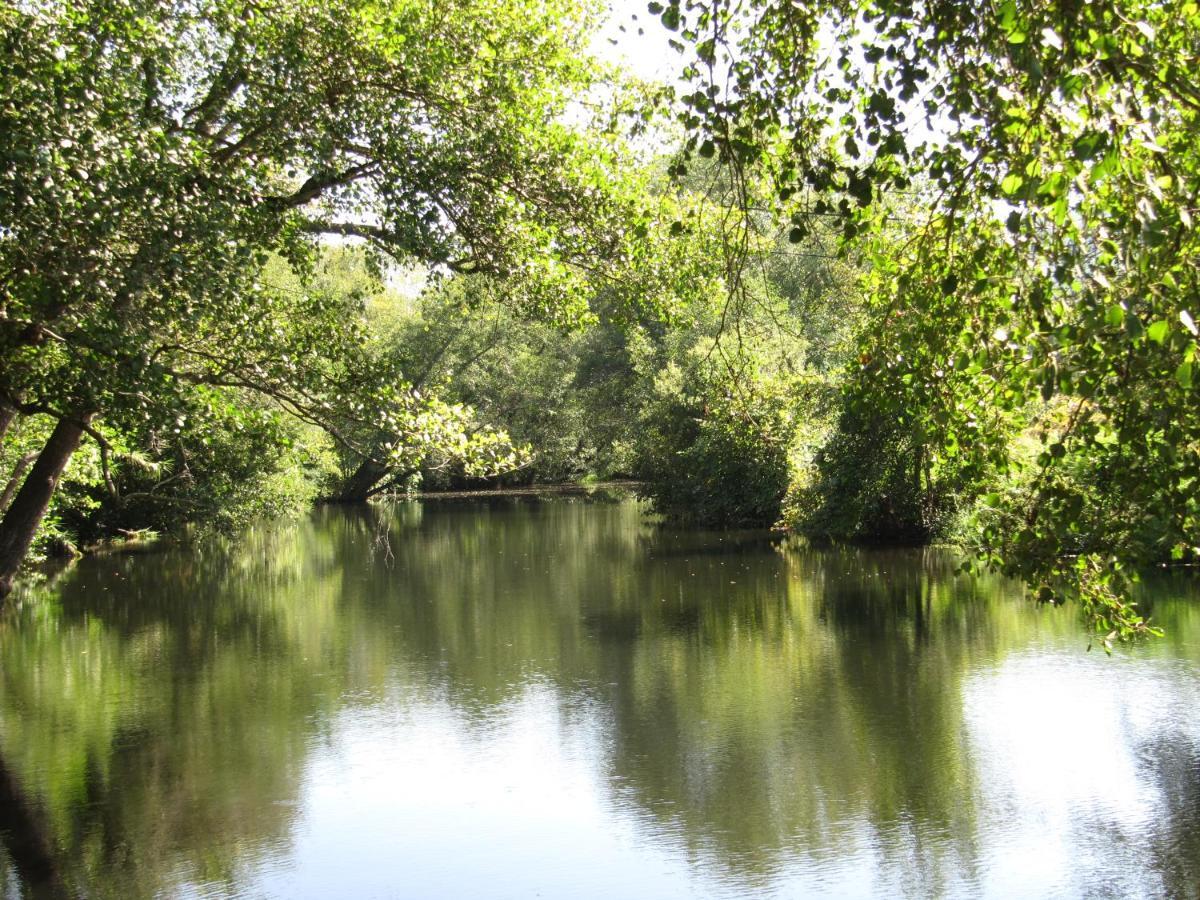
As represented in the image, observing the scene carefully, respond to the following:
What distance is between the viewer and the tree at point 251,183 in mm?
6559

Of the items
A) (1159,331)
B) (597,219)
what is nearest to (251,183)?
(597,219)

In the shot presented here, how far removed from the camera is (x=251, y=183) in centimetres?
820

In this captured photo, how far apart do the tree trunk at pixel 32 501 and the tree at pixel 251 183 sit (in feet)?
0.05

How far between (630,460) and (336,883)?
27285 mm

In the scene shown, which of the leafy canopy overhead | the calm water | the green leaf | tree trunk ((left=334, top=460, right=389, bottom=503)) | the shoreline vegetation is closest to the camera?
the green leaf

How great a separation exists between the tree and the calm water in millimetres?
2517

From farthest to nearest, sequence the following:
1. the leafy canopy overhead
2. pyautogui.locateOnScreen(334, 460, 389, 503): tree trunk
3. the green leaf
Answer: pyautogui.locateOnScreen(334, 460, 389, 503): tree trunk, the leafy canopy overhead, the green leaf

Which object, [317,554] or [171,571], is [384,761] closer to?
[171,571]

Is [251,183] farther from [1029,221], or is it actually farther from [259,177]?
[1029,221]

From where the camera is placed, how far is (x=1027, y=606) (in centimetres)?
1748

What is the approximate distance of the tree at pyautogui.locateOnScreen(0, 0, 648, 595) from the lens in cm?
656

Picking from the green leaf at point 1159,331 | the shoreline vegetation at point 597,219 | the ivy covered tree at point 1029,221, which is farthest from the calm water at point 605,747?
the green leaf at point 1159,331

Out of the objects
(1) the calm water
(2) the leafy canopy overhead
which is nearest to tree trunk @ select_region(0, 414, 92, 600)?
(2) the leafy canopy overhead

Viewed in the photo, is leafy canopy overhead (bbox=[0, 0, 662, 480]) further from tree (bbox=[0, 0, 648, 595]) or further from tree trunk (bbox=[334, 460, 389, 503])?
tree trunk (bbox=[334, 460, 389, 503])
